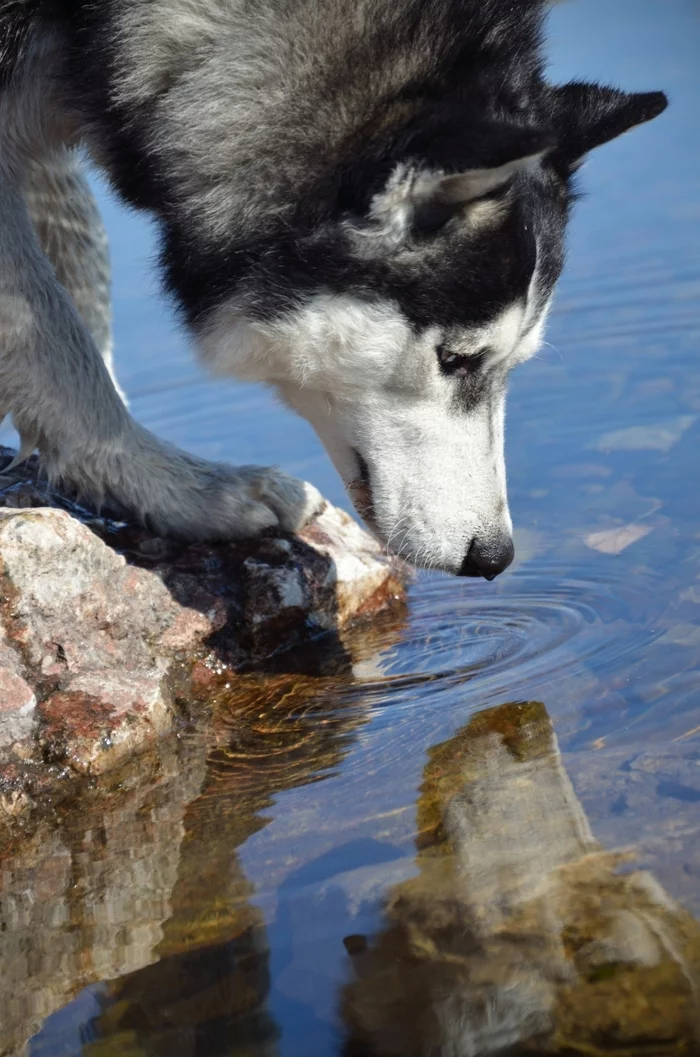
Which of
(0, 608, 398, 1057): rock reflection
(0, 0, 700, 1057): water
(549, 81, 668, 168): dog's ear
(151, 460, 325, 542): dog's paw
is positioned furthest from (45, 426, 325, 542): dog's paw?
(549, 81, 668, 168): dog's ear

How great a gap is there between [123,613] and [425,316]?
40.8 inches

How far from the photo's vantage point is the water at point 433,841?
6.20 ft

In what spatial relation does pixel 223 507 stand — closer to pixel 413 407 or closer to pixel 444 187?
pixel 413 407

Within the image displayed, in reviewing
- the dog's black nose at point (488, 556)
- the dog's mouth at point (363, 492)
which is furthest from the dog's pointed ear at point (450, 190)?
the dog's black nose at point (488, 556)

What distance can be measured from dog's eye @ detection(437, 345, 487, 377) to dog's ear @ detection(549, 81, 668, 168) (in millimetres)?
625

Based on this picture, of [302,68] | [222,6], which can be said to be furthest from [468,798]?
[222,6]

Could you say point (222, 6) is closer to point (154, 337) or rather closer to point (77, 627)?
point (77, 627)

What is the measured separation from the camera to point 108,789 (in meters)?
2.74

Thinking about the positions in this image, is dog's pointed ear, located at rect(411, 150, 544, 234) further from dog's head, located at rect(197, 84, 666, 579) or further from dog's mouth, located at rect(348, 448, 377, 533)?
dog's mouth, located at rect(348, 448, 377, 533)

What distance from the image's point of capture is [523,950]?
1.97 meters

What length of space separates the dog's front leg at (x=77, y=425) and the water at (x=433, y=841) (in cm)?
52

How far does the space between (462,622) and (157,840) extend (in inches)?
47.4

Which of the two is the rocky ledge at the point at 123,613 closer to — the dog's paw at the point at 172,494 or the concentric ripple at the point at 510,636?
the dog's paw at the point at 172,494

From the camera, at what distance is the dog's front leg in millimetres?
3514
